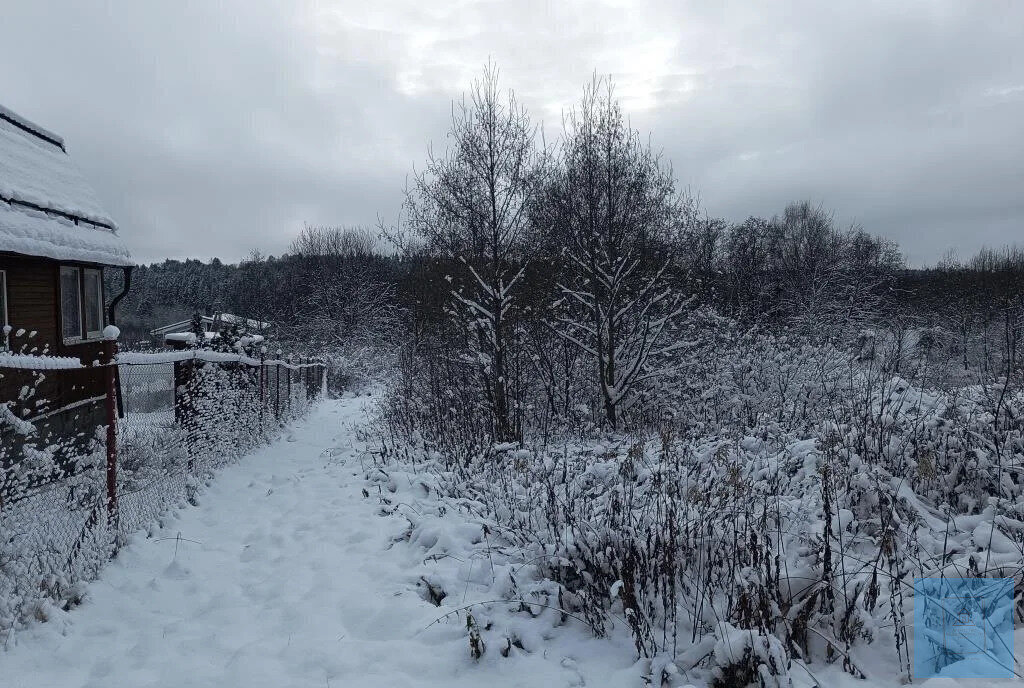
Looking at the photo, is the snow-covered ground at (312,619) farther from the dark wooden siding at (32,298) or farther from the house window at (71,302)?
the house window at (71,302)

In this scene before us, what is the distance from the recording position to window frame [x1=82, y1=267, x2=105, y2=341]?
472 inches

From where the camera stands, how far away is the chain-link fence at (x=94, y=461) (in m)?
3.54

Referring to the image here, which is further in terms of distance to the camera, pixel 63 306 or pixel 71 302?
pixel 71 302

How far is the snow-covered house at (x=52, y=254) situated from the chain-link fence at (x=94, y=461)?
812mm

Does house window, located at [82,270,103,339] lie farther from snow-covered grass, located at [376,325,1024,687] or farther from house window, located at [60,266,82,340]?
snow-covered grass, located at [376,325,1024,687]

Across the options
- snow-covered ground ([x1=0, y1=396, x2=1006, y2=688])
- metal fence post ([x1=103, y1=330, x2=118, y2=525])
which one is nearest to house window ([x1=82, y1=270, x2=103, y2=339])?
snow-covered ground ([x1=0, y1=396, x2=1006, y2=688])

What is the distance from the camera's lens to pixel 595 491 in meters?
4.98

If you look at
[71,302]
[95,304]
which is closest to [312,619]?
[71,302]

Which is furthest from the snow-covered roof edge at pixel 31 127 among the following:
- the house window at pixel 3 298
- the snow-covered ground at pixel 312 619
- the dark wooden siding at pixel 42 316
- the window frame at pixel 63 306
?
the snow-covered ground at pixel 312 619

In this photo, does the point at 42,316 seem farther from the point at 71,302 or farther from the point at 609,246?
the point at 609,246

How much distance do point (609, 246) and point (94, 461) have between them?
776 centimetres

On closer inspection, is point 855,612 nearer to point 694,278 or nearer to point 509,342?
point 509,342

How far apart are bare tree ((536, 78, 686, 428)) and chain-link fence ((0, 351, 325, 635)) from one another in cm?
562

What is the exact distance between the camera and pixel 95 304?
1280 cm
